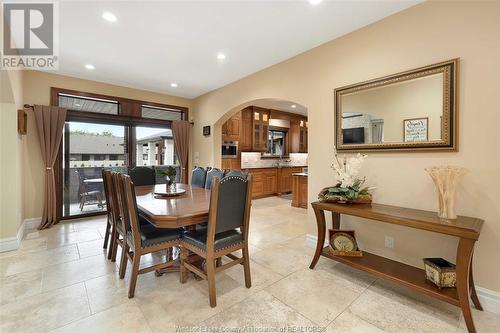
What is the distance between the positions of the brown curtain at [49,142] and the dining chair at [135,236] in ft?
9.24

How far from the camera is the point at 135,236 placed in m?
2.04

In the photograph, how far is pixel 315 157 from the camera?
317 centimetres

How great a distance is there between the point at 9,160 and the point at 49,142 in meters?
1.04

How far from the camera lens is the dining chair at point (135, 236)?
200 cm

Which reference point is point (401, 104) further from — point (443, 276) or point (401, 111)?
point (443, 276)

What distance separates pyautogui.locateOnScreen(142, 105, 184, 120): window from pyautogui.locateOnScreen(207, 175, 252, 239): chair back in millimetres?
4187

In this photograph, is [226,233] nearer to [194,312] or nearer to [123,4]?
[194,312]

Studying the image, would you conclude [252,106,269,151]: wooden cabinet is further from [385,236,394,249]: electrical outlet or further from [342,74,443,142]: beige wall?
[385,236,394,249]: electrical outlet

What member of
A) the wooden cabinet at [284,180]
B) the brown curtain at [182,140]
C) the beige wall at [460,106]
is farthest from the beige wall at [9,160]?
the wooden cabinet at [284,180]

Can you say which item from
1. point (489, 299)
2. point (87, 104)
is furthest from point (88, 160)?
point (489, 299)

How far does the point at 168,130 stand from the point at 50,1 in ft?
11.5

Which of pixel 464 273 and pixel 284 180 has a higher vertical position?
pixel 284 180

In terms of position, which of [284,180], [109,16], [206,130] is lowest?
[284,180]

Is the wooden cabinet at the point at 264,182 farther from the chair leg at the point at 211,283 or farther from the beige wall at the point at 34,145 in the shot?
the chair leg at the point at 211,283
